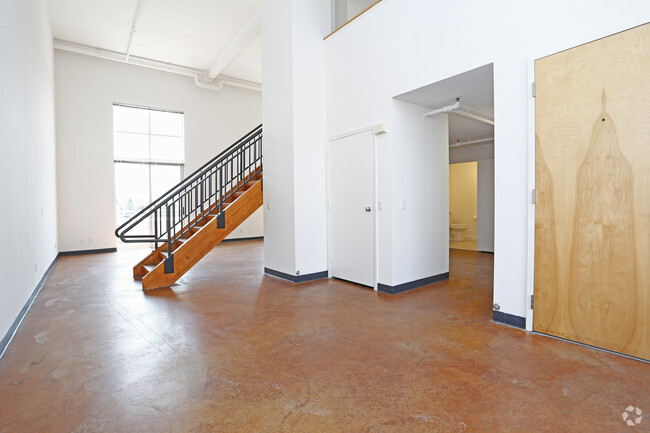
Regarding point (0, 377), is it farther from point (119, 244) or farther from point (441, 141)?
point (119, 244)

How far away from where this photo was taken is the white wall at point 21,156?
2979 mm

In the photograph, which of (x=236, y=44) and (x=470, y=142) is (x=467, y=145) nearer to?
(x=470, y=142)

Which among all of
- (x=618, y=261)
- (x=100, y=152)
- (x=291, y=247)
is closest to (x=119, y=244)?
(x=100, y=152)

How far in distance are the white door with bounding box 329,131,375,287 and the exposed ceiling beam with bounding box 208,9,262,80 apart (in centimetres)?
371

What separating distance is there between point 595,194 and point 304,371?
249 centimetres

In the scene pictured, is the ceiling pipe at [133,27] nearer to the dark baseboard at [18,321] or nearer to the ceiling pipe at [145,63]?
the ceiling pipe at [145,63]

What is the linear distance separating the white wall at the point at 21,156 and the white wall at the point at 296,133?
298cm

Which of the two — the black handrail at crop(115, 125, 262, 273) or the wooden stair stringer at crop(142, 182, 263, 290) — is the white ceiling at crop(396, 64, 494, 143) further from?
the wooden stair stringer at crop(142, 182, 263, 290)

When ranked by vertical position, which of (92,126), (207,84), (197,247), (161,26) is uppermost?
(161,26)

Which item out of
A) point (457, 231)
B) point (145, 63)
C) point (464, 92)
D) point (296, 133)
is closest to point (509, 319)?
point (464, 92)

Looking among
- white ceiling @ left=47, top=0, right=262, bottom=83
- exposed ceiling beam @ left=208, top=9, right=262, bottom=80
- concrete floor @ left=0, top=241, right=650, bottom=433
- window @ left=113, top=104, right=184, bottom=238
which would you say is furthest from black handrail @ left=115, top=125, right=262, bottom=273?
white ceiling @ left=47, top=0, right=262, bottom=83

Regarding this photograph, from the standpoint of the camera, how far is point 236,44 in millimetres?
7836

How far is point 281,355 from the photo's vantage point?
2.62m

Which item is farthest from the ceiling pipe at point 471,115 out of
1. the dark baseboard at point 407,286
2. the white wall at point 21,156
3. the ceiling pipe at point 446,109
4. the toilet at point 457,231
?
the toilet at point 457,231
